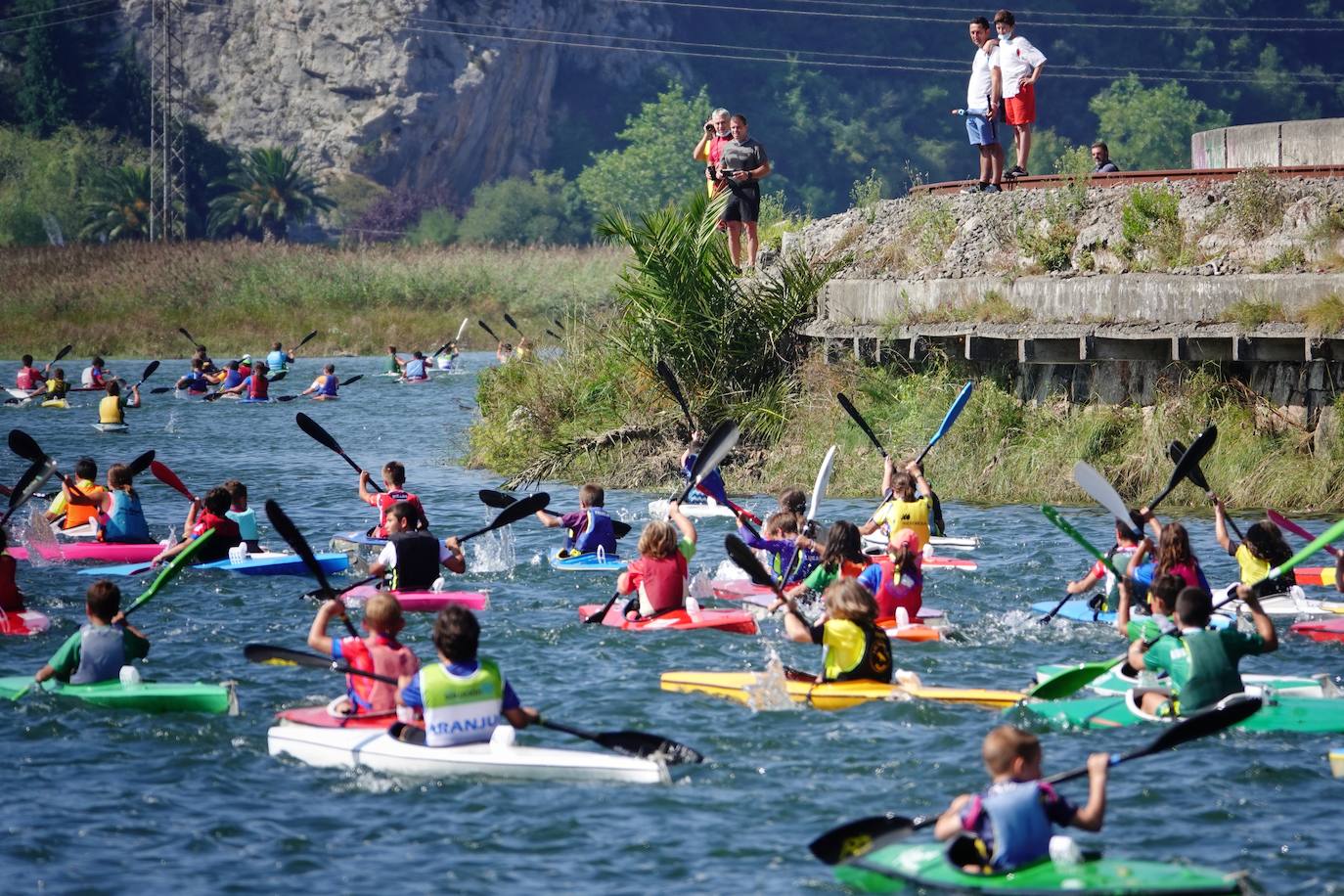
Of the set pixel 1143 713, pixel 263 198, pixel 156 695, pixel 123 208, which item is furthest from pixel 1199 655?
pixel 263 198

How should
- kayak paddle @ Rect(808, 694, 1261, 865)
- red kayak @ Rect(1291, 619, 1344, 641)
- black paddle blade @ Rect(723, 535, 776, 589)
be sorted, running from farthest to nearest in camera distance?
red kayak @ Rect(1291, 619, 1344, 641) → black paddle blade @ Rect(723, 535, 776, 589) → kayak paddle @ Rect(808, 694, 1261, 865)

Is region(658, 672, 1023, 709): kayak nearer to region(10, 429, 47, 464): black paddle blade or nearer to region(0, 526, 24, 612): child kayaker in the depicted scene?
region(0, 526, 24, 612): child kayaker

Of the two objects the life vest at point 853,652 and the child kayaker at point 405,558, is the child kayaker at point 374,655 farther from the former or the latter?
the child kayaker at point 405,558

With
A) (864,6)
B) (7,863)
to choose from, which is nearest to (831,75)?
(864,6)

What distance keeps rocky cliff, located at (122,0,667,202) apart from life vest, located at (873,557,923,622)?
261 feet

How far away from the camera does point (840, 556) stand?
12961 millimetres

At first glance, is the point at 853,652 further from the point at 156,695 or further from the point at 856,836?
the point at 156,695

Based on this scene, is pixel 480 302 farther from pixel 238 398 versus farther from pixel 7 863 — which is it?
pixel 7 863

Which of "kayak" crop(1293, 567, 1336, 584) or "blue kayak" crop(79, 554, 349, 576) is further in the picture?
"blue kayak" crop(79, 554, 349, 576)

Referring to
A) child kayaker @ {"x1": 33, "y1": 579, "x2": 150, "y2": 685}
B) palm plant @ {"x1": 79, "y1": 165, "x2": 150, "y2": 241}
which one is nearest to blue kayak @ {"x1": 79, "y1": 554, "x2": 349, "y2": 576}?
child kayaker @ {"x1": 33, "y1": 579, "x2": 150, "y2": 685}

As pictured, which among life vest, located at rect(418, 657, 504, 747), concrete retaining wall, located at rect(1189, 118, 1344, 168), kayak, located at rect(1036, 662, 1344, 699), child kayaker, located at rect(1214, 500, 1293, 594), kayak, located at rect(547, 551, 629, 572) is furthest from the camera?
concrete retaining wall, located at rect(1189, 118, 1344, 168)

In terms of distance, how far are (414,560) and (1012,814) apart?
740 centimetres

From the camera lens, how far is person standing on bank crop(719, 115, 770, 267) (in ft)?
73.8

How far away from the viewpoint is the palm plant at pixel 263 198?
72250 mm
